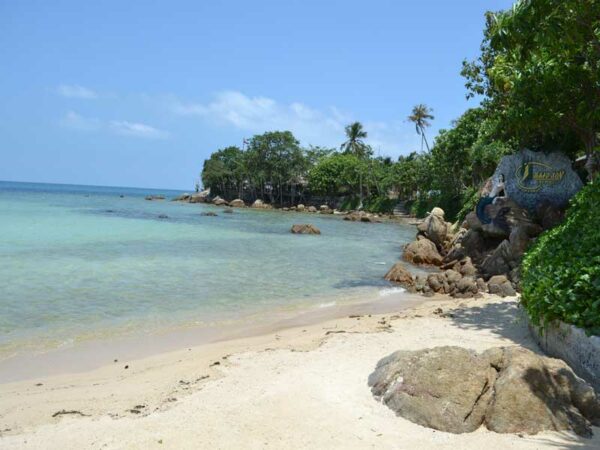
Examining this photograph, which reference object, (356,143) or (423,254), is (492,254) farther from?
(356,143)

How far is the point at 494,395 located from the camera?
5023 millimetres

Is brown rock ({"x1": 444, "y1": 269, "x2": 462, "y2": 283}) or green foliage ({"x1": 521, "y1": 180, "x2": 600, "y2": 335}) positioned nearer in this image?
green foliage ({"x1": 521, "y1": 180, "x2": 600, "y2": 335})

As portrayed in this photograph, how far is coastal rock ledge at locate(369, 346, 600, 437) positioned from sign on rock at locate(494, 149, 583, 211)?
1113 cm

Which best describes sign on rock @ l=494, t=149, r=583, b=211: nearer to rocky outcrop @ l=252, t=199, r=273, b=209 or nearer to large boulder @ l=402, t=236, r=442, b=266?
large boulder @ l=402, t=236, r=442, b=266

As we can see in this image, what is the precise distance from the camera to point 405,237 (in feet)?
111

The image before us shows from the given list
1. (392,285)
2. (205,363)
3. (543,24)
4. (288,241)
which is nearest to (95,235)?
(288,241)

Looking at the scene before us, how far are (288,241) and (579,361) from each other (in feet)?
75.0

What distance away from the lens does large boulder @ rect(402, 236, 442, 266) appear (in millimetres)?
21156

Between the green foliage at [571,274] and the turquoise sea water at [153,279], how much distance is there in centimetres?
620

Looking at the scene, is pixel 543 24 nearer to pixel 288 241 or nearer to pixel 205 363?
pixel 205 363

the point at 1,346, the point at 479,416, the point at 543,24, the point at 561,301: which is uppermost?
the point at 543,24

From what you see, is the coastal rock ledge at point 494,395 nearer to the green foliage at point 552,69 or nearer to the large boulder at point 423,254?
the green foliage at point 552,69

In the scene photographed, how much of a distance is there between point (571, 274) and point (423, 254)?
48.5ft

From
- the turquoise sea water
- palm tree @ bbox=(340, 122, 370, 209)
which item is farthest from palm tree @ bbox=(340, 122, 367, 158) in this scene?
the turquoise sea water
